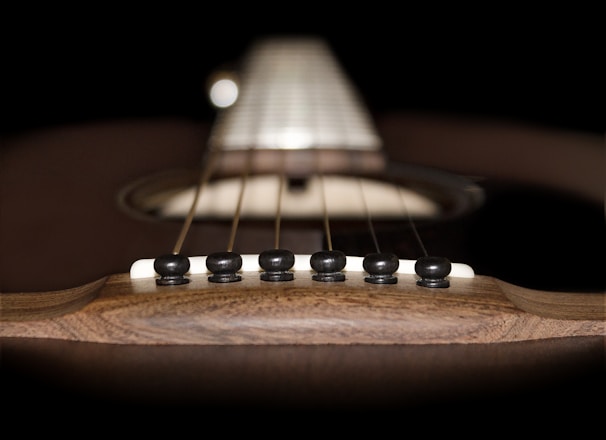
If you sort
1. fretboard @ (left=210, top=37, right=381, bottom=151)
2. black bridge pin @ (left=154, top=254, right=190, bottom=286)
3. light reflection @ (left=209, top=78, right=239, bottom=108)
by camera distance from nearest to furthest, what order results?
1. black bridge pin @ (left=154, top=254, right=190, bottom=286)
2. fretboard @ (left=210, top=37, right=381, bottom=151)
3. light reflection @ (left=209, top=78, right=239, bottom=108)

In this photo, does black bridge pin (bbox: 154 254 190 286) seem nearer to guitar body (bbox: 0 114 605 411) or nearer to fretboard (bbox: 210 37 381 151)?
guitar body (bbox: 0 114 605 411)

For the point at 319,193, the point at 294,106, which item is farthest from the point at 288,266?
the point at 294,106

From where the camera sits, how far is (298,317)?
0.54m

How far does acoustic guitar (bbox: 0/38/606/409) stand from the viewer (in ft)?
1.57

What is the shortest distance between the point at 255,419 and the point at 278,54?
1.21 metres

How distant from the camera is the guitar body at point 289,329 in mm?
448

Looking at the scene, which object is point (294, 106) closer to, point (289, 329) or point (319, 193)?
point (319, 193)


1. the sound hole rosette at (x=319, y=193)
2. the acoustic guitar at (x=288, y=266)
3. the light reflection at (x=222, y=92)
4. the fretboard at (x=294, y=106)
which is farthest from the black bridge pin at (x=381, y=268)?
the light reflection at (x=222, y=92)

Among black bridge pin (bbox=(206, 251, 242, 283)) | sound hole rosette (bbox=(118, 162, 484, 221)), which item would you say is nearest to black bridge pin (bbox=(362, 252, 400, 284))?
black bridge pin (bbox=(206, 251, 242, 283))

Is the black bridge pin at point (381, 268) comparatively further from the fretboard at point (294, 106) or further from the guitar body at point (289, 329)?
the fretboard at point (294, 106)

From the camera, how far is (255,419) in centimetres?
40

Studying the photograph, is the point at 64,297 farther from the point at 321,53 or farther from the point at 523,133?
the point at 321,53

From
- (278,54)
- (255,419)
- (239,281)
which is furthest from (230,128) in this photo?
(255,419)

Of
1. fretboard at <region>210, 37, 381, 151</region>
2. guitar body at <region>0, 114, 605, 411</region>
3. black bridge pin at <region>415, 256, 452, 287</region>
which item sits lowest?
guitar body at <region>0, 114, 605, 411</region>
